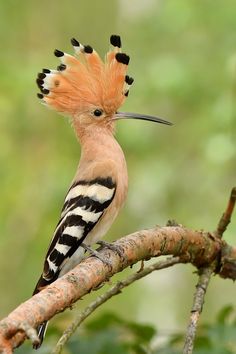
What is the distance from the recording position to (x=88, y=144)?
3477 millimetres

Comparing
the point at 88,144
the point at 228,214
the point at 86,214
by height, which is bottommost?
the point at 86,214

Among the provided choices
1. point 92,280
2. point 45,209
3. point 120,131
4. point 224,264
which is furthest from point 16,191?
point 92,280

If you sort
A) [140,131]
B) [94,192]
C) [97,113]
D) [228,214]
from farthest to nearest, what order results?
[140,131] < [97,113] < [94,192] < [228,214]

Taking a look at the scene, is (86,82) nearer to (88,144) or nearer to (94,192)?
(88,144)

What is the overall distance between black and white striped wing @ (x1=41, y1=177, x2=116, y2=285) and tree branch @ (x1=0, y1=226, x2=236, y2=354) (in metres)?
0.52

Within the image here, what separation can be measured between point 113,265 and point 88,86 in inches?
56.6

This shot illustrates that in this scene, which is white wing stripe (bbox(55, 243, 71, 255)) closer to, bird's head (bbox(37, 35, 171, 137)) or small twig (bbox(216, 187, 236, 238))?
small twig (bbox(216, 187, 236, 238))

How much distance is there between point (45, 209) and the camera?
19.7ft

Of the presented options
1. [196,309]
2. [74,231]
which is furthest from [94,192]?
[196,309]

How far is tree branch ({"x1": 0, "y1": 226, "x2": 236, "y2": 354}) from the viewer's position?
148 cm

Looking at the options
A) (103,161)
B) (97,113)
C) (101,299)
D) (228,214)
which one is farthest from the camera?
(97,113)

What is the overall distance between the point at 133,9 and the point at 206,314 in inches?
121

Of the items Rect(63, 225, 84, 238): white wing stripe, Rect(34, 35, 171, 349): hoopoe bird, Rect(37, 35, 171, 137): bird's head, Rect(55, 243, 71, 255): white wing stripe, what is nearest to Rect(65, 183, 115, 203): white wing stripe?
Rect(34, 35, 171, 349): hoopoe bird

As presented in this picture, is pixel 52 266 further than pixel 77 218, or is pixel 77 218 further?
pixel 77 218
